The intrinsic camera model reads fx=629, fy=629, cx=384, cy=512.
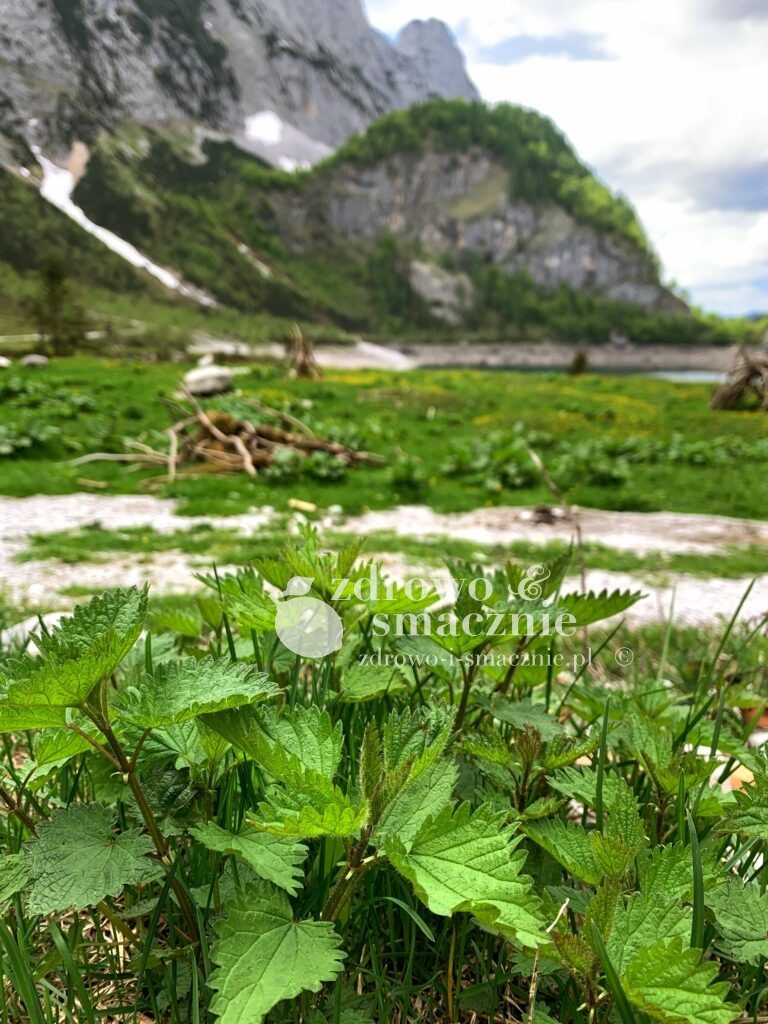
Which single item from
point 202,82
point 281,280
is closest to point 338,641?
point 281,280

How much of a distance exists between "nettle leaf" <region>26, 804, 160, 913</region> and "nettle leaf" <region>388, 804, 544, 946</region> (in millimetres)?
372

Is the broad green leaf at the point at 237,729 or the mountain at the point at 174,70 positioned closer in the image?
the broad green leaf at the point at 237,729

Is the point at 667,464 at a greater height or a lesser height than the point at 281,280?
lesser

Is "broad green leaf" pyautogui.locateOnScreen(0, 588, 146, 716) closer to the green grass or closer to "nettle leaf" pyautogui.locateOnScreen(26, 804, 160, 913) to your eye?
"nettle leaf" pyautogui.locateOnScreen(26, 804, 160, 913)

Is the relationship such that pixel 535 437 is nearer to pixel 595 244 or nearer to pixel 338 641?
pixel 338 641

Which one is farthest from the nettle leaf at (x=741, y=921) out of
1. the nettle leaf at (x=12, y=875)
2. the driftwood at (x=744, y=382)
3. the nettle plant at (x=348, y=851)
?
the driftwood at (x=744, y=382)

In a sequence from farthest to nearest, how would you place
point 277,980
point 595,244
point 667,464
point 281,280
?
point 595,244 → point 281,280 → point 667,464 → point 277,980

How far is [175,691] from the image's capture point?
0.84 meters

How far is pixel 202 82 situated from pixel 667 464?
638ft

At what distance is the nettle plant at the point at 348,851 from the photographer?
738 millimetres

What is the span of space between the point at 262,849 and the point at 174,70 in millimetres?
201716

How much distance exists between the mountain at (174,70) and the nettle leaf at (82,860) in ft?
513

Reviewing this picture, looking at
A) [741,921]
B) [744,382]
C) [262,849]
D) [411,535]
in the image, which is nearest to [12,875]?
[262,849]

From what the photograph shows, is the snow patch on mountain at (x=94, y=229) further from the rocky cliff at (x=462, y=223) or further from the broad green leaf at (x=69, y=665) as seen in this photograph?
the broad green leaf at (x=69, y=665)
